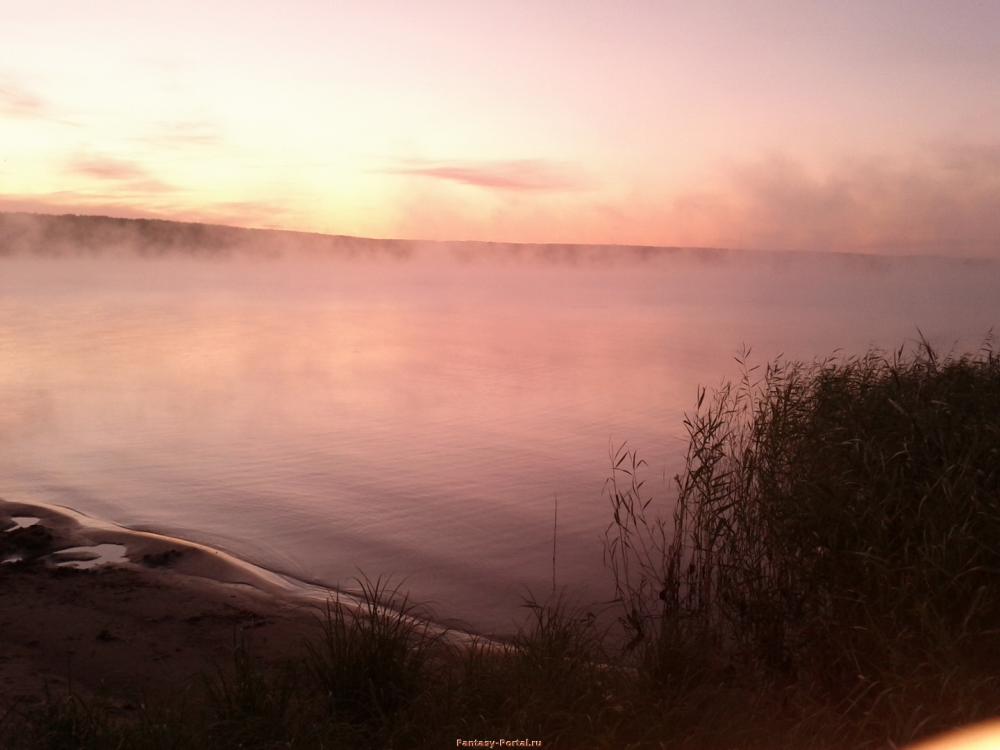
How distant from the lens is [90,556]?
312 inches

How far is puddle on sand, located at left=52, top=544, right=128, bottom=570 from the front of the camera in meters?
7.61

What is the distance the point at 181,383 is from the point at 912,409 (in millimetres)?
17379

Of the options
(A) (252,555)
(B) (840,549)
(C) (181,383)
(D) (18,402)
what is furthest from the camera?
(C) (181,383)

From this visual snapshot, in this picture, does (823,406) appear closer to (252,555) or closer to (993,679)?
(993,679)

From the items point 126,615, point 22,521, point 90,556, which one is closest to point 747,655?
point 126,615

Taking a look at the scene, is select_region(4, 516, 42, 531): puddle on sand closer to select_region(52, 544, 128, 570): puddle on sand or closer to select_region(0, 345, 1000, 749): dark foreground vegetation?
select_region(52, 544, 128, 570): puddle on sand

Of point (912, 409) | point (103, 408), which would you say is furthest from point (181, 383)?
point (912, 409)

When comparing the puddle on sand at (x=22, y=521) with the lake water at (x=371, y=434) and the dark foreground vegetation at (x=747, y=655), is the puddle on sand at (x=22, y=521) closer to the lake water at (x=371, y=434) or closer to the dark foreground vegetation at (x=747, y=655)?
the lake water at (x=371, y=434)

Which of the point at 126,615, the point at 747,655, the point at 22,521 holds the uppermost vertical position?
the point at 747,655

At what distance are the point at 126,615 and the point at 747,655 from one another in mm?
4688

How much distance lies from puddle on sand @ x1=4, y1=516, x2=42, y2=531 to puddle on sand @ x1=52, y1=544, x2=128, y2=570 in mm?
977

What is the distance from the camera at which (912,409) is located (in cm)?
690

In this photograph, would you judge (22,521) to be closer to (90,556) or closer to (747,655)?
(90,556)

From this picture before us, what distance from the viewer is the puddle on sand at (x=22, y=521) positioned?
867 cm
